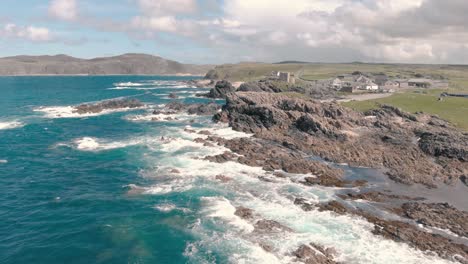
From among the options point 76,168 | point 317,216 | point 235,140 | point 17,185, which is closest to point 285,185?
point 317,216

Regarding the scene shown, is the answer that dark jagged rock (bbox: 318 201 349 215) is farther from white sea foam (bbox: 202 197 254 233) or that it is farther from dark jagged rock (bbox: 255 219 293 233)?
white sea foam (bbox: 202 197 254 233)

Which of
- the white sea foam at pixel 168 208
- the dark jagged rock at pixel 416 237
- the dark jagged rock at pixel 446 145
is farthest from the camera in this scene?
the dark jagged rock at pixel 446 145

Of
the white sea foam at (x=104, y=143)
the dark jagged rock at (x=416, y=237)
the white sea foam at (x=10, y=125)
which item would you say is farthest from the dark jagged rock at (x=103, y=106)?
the dark jagged rock at (x=416, y=237)

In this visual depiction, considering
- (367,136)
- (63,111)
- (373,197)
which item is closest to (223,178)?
(373,197)

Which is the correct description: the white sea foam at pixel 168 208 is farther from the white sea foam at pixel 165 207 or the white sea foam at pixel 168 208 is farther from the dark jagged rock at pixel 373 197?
the dark jagged rock at pixel 373 197

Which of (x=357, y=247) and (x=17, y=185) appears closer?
(x=357, y=247)

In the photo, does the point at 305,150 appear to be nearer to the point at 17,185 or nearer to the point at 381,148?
the point at 381,148

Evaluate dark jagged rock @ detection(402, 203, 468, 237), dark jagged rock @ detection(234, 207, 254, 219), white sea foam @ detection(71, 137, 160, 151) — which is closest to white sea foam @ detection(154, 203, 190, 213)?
dark jagged rock @ detection(234, 207, 254, 219)
